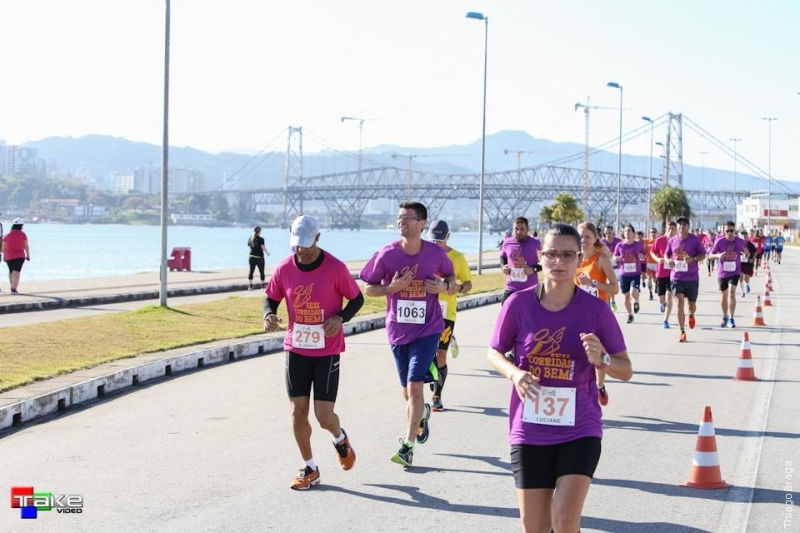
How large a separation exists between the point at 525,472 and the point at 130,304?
2080 centimetres

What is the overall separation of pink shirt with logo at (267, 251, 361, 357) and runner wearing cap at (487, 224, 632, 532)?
2.42m

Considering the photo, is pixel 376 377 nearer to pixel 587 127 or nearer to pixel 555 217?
pixel 555 217

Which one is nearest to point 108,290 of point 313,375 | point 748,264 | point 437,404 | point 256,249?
point 256,249

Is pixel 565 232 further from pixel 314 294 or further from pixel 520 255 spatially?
pixel 520 255

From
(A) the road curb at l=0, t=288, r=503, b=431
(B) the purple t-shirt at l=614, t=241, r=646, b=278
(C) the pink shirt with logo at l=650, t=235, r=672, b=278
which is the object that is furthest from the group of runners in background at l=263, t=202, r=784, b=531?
(B) the purple t-shirt at l=614, t=241, r=646, b=278

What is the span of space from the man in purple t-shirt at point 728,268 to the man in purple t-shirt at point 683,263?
2031mm

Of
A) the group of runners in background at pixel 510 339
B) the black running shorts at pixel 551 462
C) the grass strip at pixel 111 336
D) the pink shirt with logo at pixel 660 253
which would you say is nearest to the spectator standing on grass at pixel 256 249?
the grass strip at pixel 111 336

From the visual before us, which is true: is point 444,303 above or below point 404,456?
above

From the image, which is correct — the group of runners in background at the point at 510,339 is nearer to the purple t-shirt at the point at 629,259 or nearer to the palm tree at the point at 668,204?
the purple t-shirt at the point at 629,259

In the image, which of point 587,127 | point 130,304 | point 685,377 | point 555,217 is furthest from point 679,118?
point 685,377

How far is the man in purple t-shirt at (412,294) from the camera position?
8320mm

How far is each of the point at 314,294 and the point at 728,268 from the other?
13.4 m

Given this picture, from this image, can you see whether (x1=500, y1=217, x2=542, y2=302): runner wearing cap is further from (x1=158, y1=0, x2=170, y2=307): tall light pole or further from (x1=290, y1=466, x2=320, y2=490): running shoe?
(x1=158, y1=0, x2=170, y2=307): tall light pole

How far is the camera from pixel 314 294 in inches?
290
